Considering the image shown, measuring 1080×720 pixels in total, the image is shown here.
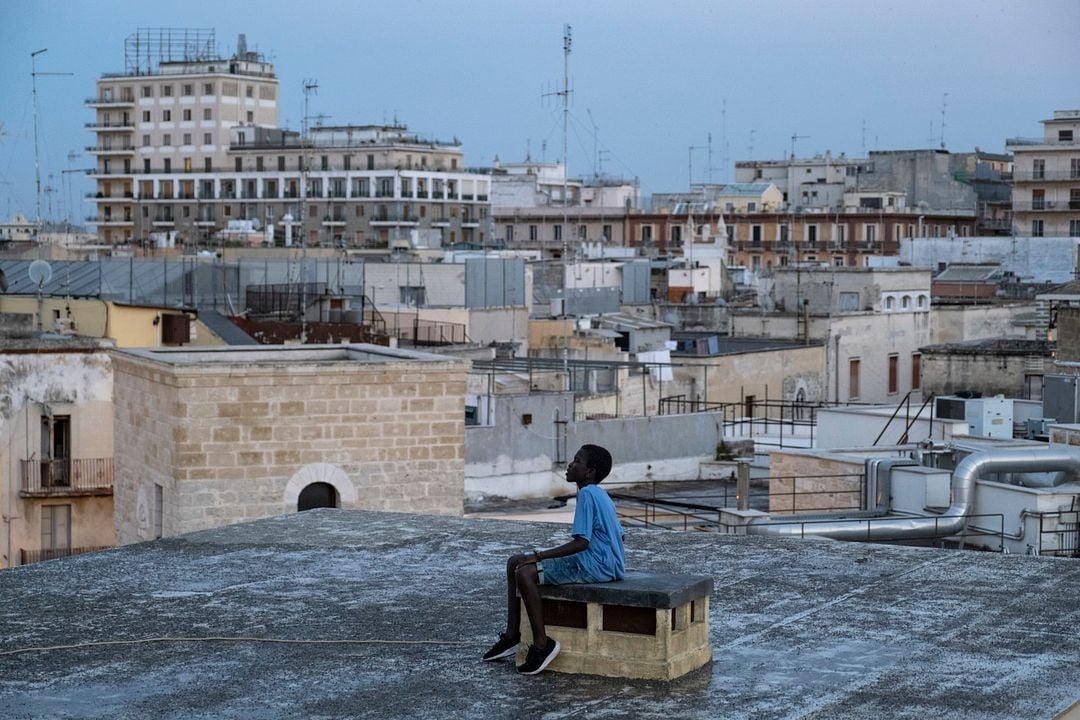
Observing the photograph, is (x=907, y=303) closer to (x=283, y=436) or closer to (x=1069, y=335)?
(x=1069, y=335)

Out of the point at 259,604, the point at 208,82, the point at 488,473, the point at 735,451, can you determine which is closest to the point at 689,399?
the point at 735,451

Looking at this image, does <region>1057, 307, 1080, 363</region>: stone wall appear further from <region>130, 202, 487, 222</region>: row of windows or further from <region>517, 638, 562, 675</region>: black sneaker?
<region>130, 202, 487, 222</region>: row of windows

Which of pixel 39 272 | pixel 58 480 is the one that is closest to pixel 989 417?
pixel 58 480

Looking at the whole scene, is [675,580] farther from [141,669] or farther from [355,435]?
[355,435]

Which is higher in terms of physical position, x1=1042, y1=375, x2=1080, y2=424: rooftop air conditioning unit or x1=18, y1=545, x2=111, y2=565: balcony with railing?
x1=1042, y1=375, x2=1080, y2=424: rooftop air conditioning unit

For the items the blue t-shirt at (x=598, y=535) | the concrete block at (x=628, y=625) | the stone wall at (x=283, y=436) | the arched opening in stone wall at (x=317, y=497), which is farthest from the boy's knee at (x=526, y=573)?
the arched opening in stone wall at (x=317, y=497)

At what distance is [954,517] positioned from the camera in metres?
18.7

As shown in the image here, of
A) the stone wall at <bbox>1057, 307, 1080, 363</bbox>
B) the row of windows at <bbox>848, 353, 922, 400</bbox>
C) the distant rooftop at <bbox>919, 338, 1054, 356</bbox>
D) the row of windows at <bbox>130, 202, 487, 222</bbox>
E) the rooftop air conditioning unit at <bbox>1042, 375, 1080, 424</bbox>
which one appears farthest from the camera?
the row of windows at <bbox>130, 202, 487, 222</bbox>

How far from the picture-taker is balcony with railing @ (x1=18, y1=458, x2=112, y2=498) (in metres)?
26.3

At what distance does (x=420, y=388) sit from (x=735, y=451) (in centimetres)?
1258

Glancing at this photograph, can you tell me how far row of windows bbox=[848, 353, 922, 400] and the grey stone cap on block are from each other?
39.5 m

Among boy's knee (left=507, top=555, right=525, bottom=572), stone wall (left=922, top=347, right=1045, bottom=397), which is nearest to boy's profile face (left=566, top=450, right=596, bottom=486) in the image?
boy's knee (left=507, top=555, right=525, bottom=572)

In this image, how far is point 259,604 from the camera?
416 inches

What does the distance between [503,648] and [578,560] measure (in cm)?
63
